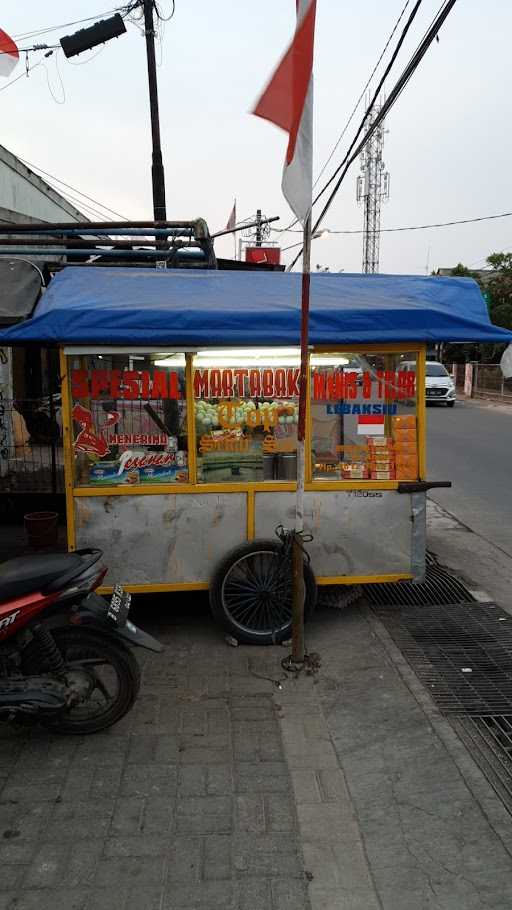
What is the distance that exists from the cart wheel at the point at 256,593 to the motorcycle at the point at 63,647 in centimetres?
104

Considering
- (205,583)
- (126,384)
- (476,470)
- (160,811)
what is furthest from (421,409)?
(476,470)

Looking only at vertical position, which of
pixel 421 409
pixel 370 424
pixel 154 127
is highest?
pixel 154 127

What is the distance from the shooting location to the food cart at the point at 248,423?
14.0 feet

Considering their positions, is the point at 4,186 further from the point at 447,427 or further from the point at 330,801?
the point at 447,427

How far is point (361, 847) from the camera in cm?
263

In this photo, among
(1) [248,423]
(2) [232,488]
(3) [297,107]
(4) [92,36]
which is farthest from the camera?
(4) [92,36]

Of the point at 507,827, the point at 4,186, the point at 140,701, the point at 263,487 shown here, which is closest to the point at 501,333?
the point at 263,487

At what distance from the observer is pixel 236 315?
4.16 m

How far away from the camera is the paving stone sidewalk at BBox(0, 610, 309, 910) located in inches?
94.7

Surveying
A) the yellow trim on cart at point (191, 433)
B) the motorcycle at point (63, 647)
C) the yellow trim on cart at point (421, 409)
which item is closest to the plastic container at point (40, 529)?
the yellow trim on cart at point (191, 433)

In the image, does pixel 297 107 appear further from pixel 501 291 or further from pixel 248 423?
pixel 501 291

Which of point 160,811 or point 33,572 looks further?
point 33,572

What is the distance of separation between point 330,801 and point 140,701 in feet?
4.30

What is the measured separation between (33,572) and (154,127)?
11.0 metres
